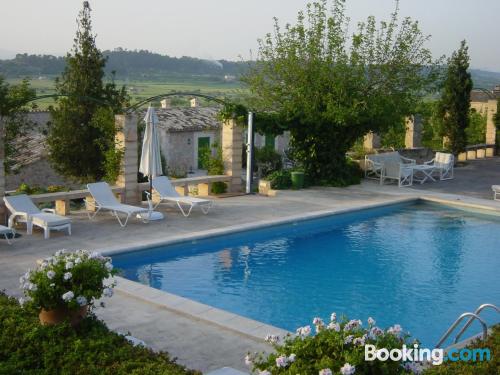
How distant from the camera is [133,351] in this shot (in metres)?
6.09

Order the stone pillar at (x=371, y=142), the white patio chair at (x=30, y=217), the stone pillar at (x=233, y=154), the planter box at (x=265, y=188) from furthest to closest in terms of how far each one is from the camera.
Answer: the stone pillar at (x=371, y=142) → the planter box at (x=265, y=188) → the stone pillar at (x=233, y=154) → the white patio chair at (x=30, y=217)

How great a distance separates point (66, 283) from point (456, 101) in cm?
2119

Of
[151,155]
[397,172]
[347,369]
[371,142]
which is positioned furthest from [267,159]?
[347,369]

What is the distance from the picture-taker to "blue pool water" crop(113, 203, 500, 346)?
971 cm

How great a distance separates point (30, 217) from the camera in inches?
500

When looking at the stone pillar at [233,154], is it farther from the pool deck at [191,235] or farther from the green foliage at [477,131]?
the green foliage at [477,131]

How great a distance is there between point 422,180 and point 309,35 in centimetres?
603

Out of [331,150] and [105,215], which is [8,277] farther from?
[331,150]

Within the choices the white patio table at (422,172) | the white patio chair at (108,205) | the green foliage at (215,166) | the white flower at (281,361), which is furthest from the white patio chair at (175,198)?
the white flower at (281,361)

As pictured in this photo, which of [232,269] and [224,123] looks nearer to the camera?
[232,269]

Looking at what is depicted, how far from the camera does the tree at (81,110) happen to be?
20016 millimetres

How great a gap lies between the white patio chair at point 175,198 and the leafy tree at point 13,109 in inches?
136

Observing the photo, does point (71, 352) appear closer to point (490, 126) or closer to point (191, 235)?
point (191, 235)

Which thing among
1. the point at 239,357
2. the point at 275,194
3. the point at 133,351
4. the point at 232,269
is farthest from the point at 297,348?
the point at 275,194
